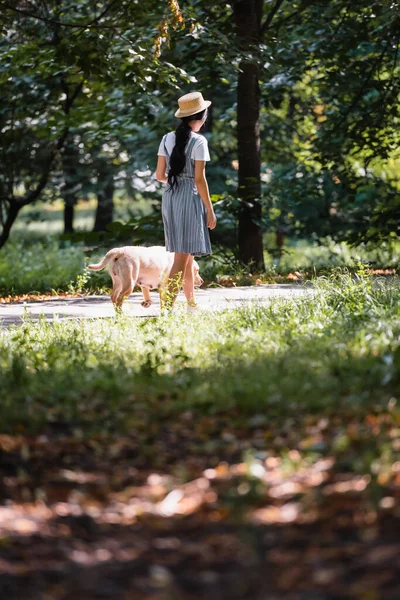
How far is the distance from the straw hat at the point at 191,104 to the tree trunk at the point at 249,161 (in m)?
5.37

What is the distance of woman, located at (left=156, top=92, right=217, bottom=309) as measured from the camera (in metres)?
8.70

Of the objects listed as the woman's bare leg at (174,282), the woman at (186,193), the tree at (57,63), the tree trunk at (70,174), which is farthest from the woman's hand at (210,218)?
the tree trunk at (70,174)

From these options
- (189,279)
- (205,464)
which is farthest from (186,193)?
(205,464)

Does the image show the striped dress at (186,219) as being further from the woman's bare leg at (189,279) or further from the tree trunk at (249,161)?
the tree trunk at (249,161)

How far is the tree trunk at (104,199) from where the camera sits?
72.5 ft

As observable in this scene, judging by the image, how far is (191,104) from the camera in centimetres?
864

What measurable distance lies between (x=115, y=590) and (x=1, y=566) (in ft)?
1.62

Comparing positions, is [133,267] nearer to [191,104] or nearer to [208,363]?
[191,104]

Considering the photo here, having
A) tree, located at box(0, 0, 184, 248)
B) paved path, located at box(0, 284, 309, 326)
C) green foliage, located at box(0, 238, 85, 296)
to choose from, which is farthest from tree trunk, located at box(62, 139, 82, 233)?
paved path, located at box(0, 284, 309, 326)

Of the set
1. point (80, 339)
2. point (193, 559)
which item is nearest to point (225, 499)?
point (193, 559)

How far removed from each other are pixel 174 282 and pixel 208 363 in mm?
2909

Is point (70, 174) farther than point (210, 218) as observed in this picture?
Yes

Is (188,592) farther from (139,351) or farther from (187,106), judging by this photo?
(187,106)

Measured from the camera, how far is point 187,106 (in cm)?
866
